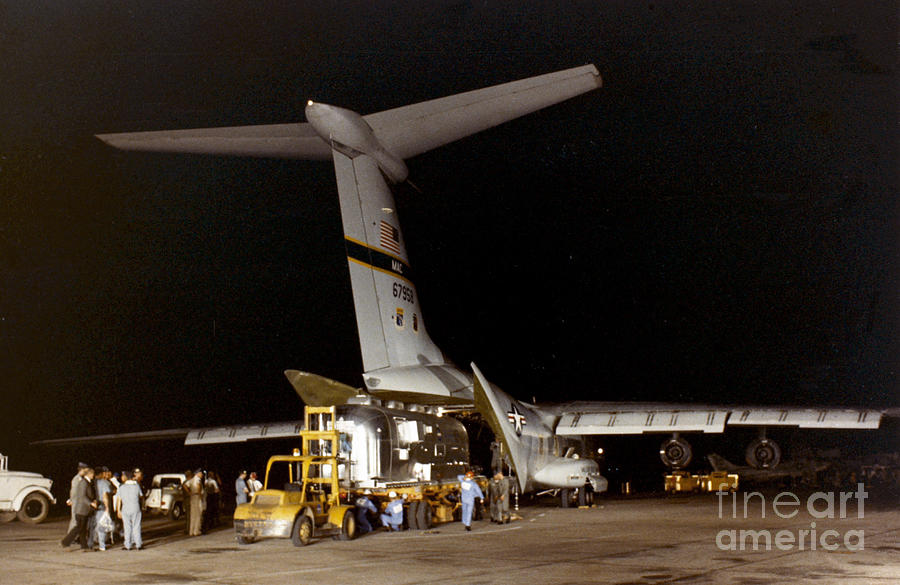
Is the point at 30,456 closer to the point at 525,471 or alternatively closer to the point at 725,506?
the point at 525,471

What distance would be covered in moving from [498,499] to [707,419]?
7.13 metres

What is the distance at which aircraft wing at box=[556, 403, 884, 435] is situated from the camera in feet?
75.8

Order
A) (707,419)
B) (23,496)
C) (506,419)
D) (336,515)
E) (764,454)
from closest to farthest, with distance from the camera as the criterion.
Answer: (336,515) < (506,419) < (23,496) < (707,419) < (764,454)

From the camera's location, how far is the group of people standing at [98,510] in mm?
15203

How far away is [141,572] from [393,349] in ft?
24.5

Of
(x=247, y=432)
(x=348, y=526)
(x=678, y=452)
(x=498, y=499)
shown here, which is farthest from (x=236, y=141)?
(x=678, y=452)

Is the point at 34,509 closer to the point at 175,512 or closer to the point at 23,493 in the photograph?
the point at 23,493

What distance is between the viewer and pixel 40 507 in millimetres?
22734

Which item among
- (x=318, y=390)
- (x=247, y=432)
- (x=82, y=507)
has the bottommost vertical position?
(x=82, y=507)

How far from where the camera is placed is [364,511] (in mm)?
17578

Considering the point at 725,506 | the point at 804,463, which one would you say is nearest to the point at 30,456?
the point at 725,506

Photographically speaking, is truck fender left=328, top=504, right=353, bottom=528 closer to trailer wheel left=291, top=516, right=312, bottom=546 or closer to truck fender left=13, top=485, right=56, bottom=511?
trailer wheel left=291, top=516, right=312, bottom=546

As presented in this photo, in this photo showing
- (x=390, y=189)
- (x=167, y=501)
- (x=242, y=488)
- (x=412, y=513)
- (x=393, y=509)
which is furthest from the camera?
(x=167, y=501)

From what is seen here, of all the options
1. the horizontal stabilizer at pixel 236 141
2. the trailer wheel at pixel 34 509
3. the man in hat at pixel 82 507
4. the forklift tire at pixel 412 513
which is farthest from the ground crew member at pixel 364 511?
the trailer wheel at pixel 34 509
